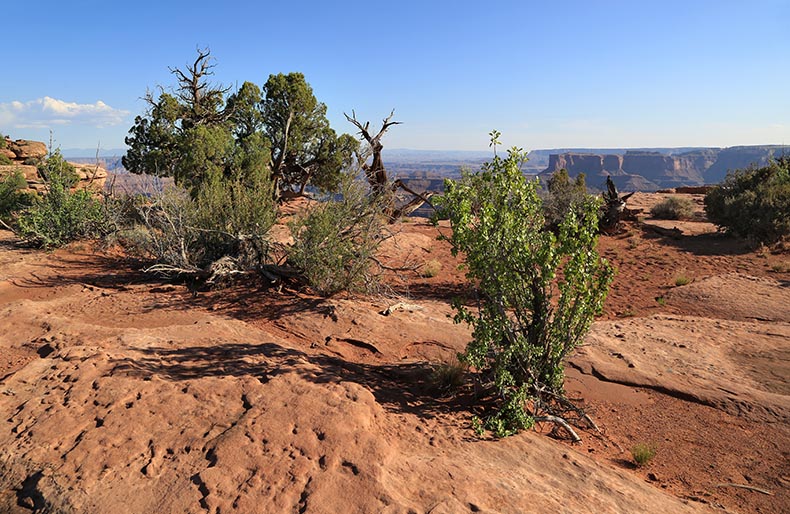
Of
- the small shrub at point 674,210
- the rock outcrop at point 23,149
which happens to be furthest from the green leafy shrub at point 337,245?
the small shrub at point 674,210

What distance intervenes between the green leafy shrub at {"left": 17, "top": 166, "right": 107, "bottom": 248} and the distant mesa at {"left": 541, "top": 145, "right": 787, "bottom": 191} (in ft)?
342

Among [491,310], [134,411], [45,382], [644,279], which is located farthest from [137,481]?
[644,279]

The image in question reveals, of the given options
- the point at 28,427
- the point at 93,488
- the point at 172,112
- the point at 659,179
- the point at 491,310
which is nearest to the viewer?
the point at 93,488

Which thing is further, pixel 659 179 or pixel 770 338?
pixel 659 179

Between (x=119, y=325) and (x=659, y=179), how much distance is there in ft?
421

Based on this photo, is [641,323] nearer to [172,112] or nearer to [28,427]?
[28,427]

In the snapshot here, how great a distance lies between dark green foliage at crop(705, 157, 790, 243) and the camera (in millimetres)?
14500

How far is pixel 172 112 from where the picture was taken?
50.8 feet

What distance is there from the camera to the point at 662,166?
119812mm

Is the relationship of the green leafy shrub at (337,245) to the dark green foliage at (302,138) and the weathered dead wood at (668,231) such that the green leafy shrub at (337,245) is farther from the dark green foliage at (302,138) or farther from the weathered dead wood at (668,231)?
the weathered dead wood at (668,231)

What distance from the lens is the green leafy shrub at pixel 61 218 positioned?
33.9 feet

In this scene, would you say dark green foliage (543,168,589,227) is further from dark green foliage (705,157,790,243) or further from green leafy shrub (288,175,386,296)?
green leafy shrub (288,175,386,296)

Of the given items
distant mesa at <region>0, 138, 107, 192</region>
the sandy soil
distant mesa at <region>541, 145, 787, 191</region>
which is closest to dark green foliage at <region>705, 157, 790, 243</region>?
the sandy soil

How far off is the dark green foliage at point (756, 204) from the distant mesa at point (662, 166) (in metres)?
91.8
